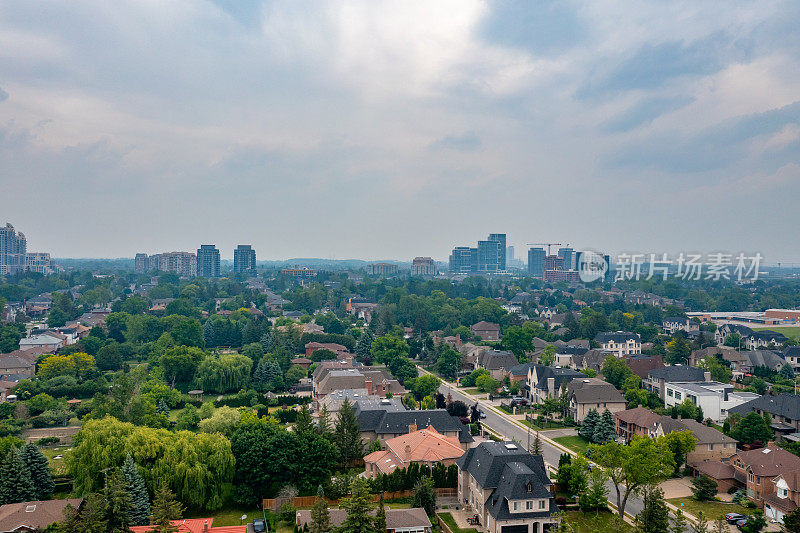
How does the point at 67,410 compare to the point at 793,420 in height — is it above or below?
below

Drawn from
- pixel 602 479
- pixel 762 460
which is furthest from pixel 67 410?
pixel 762 460

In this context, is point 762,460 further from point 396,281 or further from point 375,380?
point 396,281

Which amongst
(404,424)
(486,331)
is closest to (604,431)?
(404,424)

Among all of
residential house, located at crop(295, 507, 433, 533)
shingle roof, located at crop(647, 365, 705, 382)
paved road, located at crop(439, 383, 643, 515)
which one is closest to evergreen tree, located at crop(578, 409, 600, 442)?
paved road, located at crop(439, 383, 643, 515)

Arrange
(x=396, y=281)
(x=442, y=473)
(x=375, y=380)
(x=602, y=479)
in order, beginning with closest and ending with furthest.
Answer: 1. (x=602, y=479)
2. (x=442, y=473)
3. (x=375, y=380)
4. (x=396, y=281)

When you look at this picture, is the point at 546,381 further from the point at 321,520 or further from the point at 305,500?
the point at 321,520

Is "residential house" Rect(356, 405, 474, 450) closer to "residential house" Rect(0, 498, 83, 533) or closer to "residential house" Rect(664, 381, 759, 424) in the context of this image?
"residential house" Rect(0, 498, 83, 533)

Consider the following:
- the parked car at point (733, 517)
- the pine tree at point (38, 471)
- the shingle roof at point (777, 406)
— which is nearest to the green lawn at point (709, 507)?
the parked car at point (733, 517)
